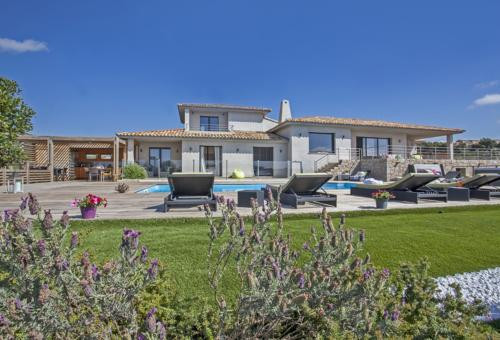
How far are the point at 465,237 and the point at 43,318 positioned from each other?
22.0 feet

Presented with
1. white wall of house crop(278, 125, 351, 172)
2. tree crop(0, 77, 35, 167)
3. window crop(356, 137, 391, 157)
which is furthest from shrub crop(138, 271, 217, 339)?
window crop(356, 137, 391, 157)

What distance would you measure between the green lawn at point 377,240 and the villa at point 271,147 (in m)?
15.7

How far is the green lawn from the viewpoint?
387 centimetres

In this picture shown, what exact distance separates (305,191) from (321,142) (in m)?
15.9

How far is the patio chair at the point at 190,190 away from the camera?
756 centimetres

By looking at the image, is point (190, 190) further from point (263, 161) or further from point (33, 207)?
point (263, 161)

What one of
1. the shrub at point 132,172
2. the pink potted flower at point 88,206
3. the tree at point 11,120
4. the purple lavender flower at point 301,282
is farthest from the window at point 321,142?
the purple lavender flower at point 301,282

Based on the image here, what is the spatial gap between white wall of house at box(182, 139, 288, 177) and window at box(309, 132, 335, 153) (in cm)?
244

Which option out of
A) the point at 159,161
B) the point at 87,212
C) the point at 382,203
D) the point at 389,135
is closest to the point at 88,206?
the point at 87,212

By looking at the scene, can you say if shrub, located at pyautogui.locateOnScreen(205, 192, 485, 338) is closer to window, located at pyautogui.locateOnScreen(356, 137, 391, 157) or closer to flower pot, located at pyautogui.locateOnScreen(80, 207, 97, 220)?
flower pot, located at pyautogui.locateOnScreen(80, 207, 97, 220)

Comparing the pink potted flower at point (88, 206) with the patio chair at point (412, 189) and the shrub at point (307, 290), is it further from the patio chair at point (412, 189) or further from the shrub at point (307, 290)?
the patio chair at point (412, 189)

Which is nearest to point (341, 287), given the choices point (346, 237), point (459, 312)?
point (346, 237)

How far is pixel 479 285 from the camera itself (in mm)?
3625

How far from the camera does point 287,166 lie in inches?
934
